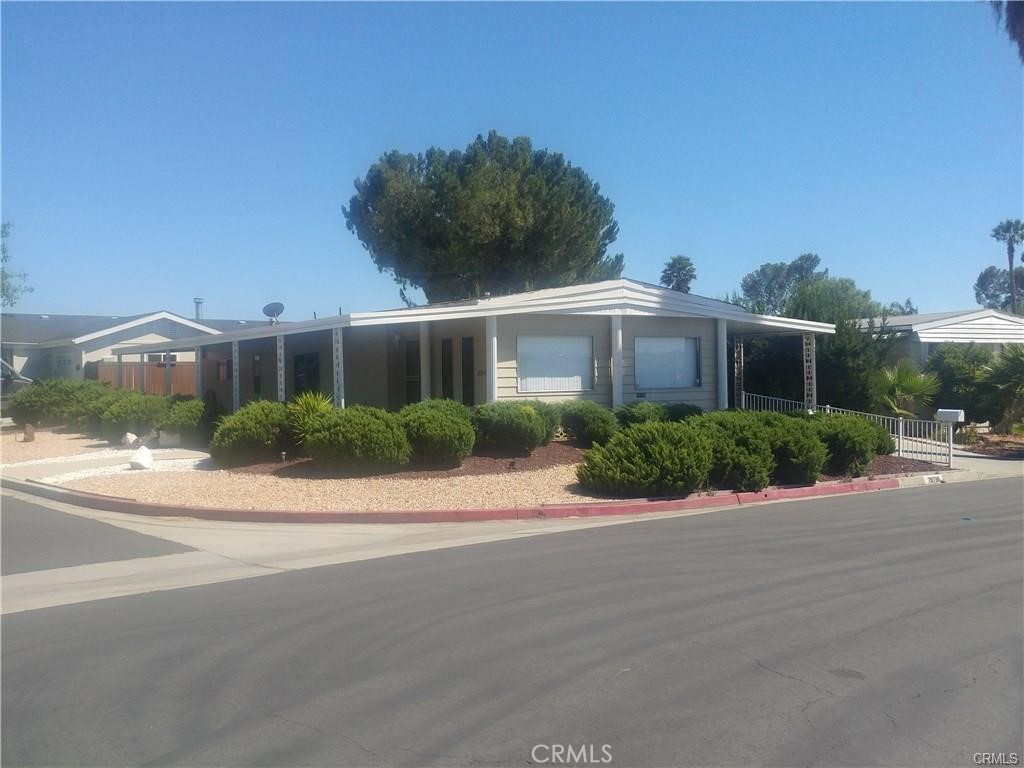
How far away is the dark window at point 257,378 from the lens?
29694mm

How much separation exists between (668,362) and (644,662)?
1676cm

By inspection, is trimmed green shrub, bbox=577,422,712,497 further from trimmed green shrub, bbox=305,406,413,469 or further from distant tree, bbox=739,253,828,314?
distant tree, bbox=739,253,828,314

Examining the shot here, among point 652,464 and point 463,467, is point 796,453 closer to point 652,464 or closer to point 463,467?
point 652,464

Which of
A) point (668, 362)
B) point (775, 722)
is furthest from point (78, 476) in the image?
point (775, 722)

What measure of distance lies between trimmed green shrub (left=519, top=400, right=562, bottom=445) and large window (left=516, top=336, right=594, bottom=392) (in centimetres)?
159

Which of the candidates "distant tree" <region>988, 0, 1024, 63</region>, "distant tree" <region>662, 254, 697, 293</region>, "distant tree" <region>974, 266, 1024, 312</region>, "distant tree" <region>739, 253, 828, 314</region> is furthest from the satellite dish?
"distant tree" <region>974, 266, 1024, 312</region>

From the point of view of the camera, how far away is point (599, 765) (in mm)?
4598

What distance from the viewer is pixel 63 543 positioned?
11.3 m

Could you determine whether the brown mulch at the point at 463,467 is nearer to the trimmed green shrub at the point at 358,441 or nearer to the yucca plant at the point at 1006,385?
the trimmed green shrub at the point at 358,441

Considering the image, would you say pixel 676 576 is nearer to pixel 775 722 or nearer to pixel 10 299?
pixel 775 722

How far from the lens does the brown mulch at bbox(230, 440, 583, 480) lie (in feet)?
52.2

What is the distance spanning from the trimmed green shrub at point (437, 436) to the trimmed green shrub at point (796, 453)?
509cm

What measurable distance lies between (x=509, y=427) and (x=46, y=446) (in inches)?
553

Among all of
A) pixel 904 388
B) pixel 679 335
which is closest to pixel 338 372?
pixel 679 335
